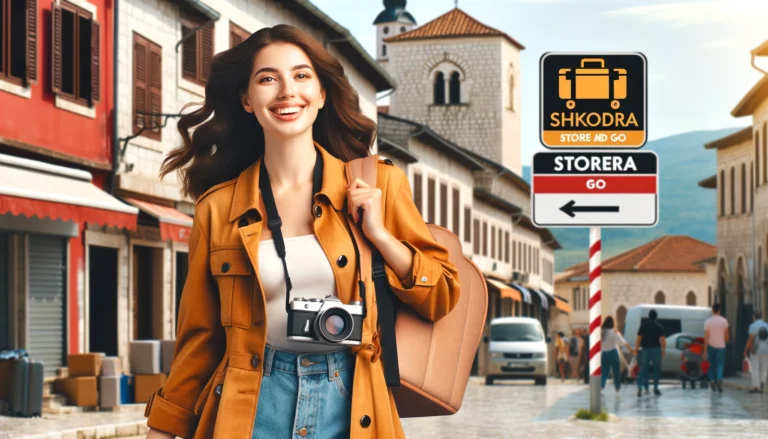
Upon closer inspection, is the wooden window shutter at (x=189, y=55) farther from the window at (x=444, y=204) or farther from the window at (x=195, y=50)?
the window at (x=444, y=204)

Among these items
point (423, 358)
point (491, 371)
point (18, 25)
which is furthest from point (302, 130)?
point (491, 371)

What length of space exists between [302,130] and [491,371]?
33290mm

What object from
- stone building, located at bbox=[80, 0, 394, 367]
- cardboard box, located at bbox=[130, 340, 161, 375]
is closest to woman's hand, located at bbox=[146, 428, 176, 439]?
cardboard box, located at bbox=[130, 340, 161, 375]

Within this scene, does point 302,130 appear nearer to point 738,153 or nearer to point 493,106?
point 738,153

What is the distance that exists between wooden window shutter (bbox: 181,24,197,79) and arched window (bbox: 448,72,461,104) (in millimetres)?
58707

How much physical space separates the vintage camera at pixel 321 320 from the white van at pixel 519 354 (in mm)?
32913

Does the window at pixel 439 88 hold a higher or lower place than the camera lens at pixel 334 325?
higher

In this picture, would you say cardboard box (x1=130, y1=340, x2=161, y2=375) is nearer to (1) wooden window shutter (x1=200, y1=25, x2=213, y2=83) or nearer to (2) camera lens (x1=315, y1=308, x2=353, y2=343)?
(1) wooden window shutter (x1=200, y1=25, x2=213, y2=83)

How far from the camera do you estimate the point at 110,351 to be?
23453mm

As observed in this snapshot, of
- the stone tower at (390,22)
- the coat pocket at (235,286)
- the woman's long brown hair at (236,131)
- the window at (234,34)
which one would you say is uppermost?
the stone tower at (390,22)

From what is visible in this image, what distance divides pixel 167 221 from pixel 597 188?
9.01m

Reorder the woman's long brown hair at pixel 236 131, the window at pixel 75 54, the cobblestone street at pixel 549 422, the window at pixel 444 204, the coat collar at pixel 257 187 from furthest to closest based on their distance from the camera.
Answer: the window at pixel 444 204 → the window at pixel 75 54 → the cobblestone street at pixel 549 422 → the woman's long brown hair at pixel 236 131 → the coat collar at pixel 257 187

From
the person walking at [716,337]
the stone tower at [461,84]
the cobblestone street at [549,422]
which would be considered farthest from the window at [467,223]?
the cobblestone street at [549,422]

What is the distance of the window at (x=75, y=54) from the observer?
845 inches
